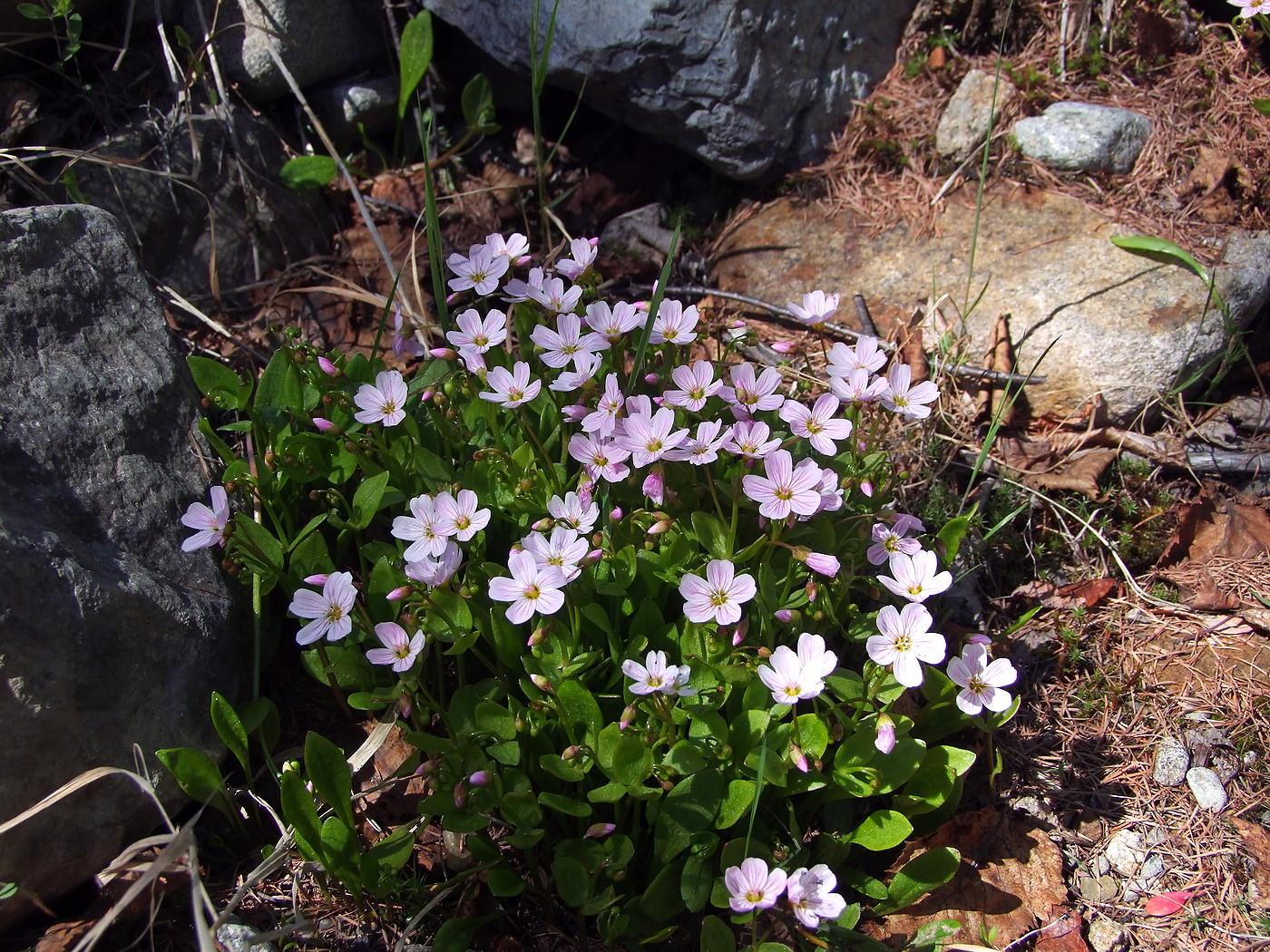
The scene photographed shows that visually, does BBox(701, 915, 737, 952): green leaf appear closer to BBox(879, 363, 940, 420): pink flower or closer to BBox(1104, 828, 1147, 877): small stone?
BBox(1104, 828, 1147, 877): small stone

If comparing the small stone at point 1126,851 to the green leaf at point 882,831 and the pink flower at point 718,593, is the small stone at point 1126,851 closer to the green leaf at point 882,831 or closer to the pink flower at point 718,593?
the green leaf at point 882,831

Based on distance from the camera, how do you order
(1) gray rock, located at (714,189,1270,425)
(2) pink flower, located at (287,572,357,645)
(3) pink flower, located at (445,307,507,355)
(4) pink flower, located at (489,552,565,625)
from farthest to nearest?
(1) gray rock, located at (714,189,1270,425), (3) pink flower, located at (445,307,507,355), (2) pink flower, located at (287,572,357,645), (4) pink flower, located at (489,552,565,625)

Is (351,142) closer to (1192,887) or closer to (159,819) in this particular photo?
(159,819)

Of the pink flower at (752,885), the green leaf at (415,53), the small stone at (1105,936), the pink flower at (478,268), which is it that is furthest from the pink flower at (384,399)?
the small stone at (1105,936)

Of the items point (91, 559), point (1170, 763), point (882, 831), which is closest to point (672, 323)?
point (882, 831)

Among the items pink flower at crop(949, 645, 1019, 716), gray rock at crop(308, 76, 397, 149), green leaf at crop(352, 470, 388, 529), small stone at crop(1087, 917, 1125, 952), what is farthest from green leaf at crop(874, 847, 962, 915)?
gray rock at crop(308, 76, 397, 149)

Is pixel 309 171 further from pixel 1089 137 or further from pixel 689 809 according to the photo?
pixel 1089 137
